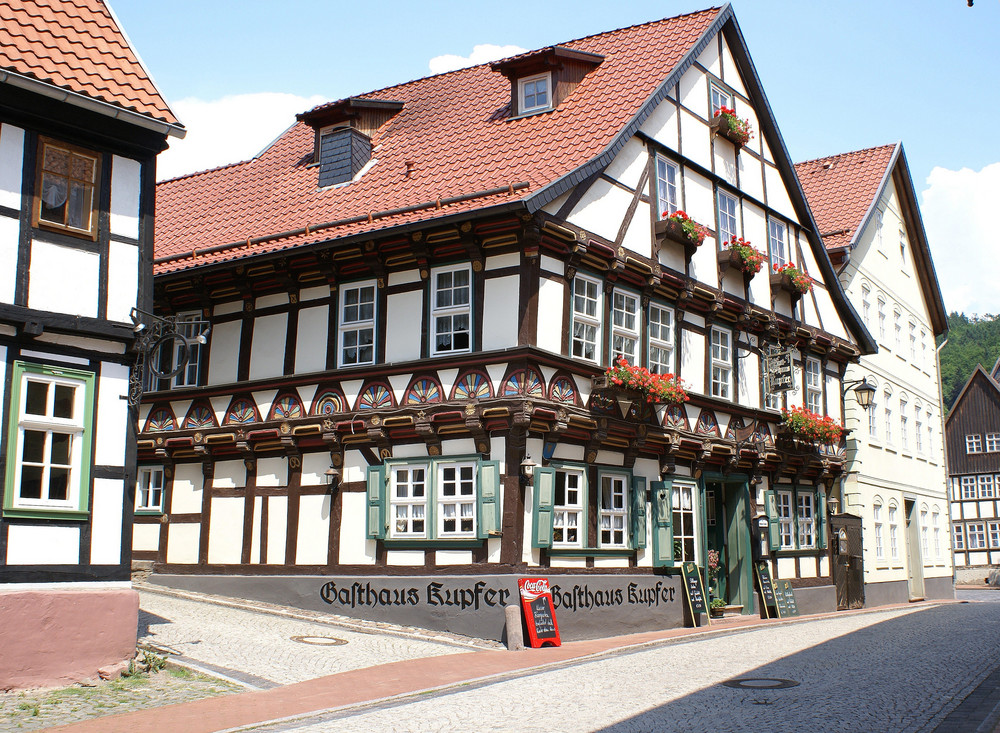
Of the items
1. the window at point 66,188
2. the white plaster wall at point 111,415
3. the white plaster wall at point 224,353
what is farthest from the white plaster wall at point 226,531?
the window at point 66,188

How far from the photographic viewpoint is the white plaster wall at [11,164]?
12000 mm

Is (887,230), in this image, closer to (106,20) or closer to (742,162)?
(742,162)

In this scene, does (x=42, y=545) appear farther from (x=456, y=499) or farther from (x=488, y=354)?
(x=488, y=354)

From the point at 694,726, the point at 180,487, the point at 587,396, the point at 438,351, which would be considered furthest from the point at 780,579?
the point at 694,726

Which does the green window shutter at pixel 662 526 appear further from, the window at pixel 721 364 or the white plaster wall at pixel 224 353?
the white plaster wall at pixel 224 353

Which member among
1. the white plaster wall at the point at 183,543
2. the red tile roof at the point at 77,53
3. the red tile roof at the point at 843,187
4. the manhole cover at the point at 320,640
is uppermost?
the red tile roof at the point at 843,187

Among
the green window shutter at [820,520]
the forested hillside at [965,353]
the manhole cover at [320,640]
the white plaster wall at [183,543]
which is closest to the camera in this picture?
the manhole cover at [320,640]

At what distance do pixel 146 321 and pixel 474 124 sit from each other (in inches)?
389

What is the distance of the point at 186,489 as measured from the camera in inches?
784

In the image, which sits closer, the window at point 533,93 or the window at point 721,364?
the window at point 533,93

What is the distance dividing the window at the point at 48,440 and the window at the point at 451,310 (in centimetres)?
620

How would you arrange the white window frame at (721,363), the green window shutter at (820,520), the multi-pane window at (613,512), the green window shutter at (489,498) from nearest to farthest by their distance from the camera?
the green window shutter at (489,498) → the multi-pane window at (613,512) → the white window frame at (721,363) → the green window shutter at (820,520)

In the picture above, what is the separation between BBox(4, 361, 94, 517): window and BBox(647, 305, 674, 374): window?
10.3m

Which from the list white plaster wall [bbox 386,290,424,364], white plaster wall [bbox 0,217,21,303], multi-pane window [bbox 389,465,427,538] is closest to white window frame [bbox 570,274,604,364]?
white plaster wall [bbox 386,290,424,364]
